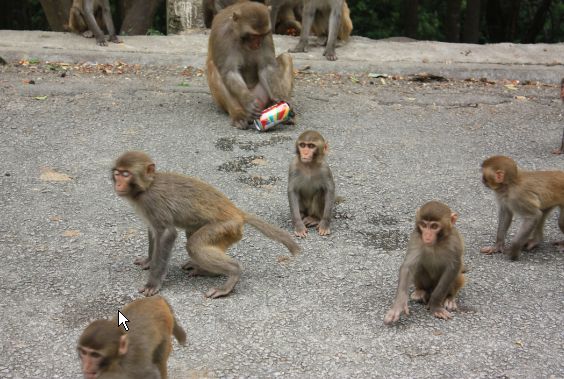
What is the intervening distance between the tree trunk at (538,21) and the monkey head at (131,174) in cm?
1325

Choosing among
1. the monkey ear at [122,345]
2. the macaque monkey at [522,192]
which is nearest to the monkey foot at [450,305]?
the macaque monkey at [522,192]

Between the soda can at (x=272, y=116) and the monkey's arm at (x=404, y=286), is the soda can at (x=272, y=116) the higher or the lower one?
the higher one

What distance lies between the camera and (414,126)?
8.06 m

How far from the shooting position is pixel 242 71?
800 cm

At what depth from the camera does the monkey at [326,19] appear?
10.0m

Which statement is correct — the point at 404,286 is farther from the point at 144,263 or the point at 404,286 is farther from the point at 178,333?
the point at 144,263

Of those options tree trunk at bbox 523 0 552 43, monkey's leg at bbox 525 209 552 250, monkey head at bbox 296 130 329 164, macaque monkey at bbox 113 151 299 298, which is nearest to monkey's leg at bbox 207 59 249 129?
monkey head at bbox 296 130 329 164

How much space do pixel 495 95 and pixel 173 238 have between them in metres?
5.78

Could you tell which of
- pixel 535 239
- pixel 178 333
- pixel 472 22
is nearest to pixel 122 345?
pixel 178 333

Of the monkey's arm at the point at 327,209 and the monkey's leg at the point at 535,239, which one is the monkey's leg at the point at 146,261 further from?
the monkey's leg at the point at 535,239

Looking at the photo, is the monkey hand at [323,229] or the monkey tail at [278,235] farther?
the monkey hand at [323,229]

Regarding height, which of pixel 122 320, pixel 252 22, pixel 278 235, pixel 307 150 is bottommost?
pixel 278 235

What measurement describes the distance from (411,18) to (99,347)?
13.1 m

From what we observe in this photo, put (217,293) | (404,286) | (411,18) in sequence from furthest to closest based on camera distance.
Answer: (411,18)
(217,293)
(404,286)
